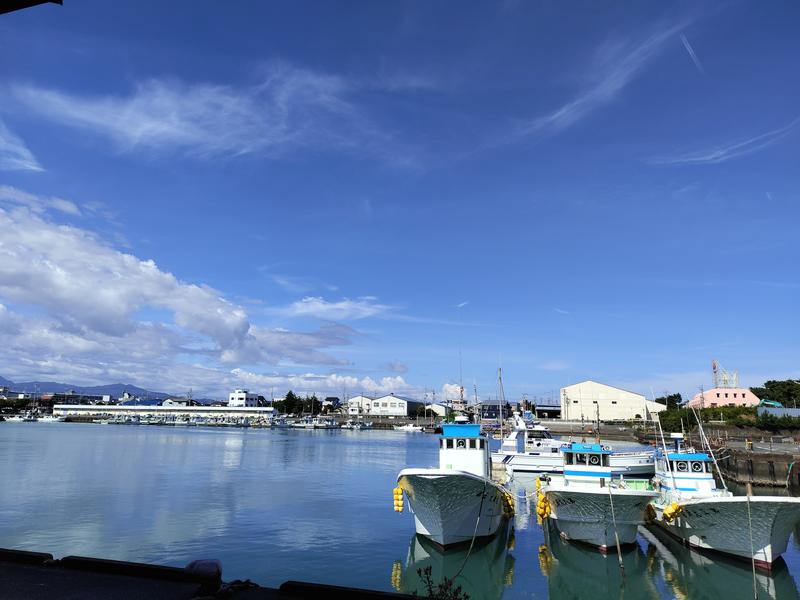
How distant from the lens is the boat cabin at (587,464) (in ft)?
81.2

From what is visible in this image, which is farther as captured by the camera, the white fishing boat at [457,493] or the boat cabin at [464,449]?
the boat cabin at [464,449]

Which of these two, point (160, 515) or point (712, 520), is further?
point (160, 515)

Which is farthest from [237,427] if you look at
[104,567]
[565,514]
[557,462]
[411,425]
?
[104,567]

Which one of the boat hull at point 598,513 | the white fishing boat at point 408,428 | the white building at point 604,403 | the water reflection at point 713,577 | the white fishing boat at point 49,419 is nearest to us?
the water reflection at point 713,577

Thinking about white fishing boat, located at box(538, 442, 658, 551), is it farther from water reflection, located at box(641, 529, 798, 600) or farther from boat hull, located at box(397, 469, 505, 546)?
boat hull, located at box(397, 469, 505, 546)

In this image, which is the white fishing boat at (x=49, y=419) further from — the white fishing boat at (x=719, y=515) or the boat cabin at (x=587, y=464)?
the white fishing boat at (x=719, y=515)

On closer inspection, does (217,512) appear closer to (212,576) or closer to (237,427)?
(212,576)

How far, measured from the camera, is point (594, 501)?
2312 cm

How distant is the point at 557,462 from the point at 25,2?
178 ft

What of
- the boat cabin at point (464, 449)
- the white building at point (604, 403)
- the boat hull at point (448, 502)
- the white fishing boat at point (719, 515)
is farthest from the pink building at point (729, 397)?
the boat hull at point (448, 502)

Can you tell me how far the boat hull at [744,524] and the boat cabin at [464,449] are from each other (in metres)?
9.40

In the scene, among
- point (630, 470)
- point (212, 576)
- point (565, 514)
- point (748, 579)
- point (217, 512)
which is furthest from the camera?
point (630, 470)

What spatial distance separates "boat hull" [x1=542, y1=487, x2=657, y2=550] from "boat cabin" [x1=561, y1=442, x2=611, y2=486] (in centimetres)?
136

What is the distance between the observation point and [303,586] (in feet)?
24.4
